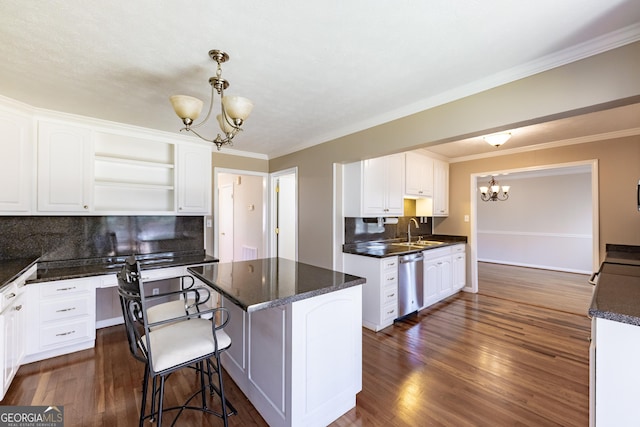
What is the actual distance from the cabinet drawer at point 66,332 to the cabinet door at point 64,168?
1137 mm

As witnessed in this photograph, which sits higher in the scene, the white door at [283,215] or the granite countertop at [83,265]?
the white door at [283,215]

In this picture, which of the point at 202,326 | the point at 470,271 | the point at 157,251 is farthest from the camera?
the point at 470,271

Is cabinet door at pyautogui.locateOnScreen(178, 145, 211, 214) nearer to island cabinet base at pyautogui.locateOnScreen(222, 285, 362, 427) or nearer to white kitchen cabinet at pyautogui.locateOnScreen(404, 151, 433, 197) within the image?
island cabinet base at pyautogui.locateOnScreen(222, 285, 362, 427)

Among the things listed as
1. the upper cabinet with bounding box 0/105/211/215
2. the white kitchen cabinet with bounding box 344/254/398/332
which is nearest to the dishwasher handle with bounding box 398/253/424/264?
the white kitchen cabinet with bounding box 344/254/398/332

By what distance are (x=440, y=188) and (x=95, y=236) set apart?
5.12 meters

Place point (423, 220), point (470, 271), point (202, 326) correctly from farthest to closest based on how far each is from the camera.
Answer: point (423, 220)
point (470, 271)
point (202, 326)

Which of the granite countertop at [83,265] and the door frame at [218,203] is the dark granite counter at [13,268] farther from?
the door frame at [218,203]

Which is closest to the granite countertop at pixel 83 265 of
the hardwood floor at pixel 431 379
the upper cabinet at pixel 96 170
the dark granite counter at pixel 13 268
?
the dark granite counter at pixel 13 268

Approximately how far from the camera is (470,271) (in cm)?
461

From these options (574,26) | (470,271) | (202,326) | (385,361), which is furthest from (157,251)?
(470,271)

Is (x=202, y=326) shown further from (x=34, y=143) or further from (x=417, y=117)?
(x=34, y=143)

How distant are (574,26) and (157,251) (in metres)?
4.36

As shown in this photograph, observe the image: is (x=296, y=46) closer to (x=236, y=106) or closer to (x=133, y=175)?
(x=236, y=106)

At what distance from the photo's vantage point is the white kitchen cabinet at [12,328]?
180 centimetres
